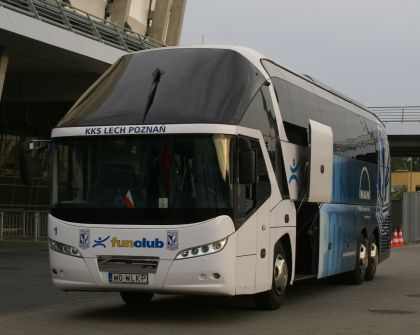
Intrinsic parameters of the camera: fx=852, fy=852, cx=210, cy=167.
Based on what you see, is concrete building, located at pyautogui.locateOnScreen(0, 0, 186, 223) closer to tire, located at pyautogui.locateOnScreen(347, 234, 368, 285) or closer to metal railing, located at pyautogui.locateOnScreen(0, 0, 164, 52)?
metal railing, located at pyautogui.locateOnScreen(0, 0, 164, 52)

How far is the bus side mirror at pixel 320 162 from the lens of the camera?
41.2ft

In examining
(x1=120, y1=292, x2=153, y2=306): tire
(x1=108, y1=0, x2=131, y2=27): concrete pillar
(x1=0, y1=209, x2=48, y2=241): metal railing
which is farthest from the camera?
(x1=108, y1=0, x2=131, y2=27): concrete pillar

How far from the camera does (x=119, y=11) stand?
4238 cm

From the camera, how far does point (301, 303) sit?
1286cm

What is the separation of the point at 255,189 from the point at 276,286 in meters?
1.60

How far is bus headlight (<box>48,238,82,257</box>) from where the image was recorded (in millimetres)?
10320

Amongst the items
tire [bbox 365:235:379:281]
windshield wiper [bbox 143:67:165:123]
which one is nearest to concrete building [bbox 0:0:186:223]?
windshield wiper [bbox 143:67:165:123]

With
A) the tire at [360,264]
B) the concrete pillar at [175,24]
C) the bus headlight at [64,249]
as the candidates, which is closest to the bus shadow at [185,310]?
the bus headlight at [64,249]

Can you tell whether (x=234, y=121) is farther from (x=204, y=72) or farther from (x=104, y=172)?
(x=104, y=172)

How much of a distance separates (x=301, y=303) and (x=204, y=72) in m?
4.12

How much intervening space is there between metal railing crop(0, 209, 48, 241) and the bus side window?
56.6 feet

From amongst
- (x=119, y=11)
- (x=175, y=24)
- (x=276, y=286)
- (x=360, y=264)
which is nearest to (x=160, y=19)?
(x=175, y=24)

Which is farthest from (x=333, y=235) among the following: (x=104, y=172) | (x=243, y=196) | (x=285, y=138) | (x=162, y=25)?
(x=162, y=25)

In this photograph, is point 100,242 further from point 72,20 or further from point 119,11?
point 119,11
